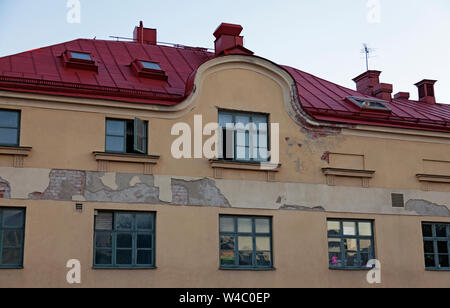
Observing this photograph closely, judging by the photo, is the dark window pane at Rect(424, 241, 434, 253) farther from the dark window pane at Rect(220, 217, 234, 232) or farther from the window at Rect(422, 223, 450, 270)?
the dark window pane at Rect(220, 217, 234, 232)

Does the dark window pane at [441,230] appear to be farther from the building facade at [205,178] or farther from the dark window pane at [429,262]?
the dark window pane at [429,262]

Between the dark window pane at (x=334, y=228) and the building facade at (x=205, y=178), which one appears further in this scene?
the dark window pane at (x=334, y=228)

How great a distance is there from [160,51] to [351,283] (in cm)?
981

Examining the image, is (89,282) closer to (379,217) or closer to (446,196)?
(379,217)

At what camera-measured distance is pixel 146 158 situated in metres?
16.9

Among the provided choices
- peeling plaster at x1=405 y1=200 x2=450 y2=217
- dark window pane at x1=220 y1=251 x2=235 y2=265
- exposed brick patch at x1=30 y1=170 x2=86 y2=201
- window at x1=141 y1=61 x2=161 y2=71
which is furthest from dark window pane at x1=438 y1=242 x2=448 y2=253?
exposed brick patch at x1=30 y1=170 x2=86 y2=201

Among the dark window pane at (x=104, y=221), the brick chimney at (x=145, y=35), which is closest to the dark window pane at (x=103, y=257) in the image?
the dark window pane at (x=104, y=221)

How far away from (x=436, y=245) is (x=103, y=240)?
32.5 feet

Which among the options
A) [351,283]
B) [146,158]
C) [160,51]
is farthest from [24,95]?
[351,283]

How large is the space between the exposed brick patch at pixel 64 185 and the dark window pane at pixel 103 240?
3.77 ft

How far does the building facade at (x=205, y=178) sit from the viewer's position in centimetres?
1605

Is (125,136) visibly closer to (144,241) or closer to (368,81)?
(144,241)

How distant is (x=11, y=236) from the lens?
1559cm

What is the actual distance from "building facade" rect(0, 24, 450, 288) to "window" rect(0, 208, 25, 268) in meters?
0.03
